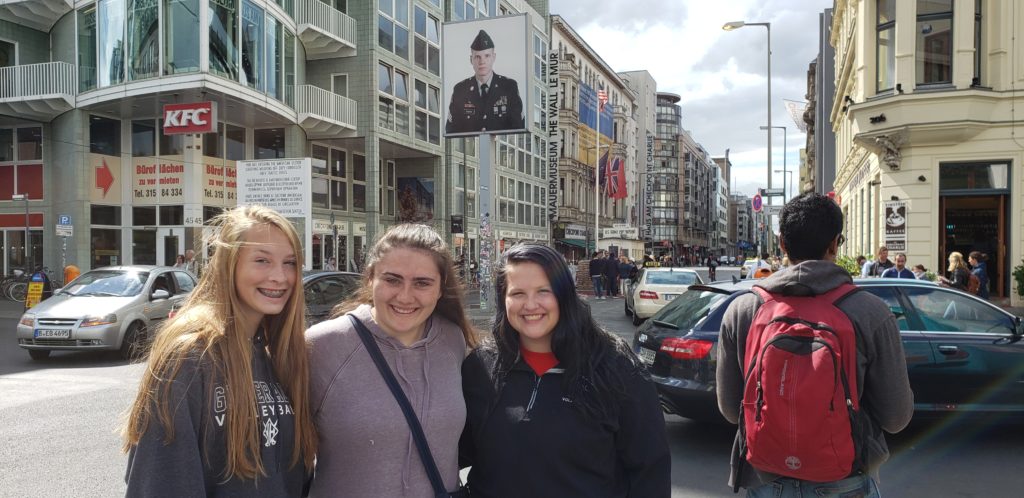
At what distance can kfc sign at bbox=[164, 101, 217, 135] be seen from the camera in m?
20.8

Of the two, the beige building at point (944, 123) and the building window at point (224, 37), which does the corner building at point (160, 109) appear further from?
the beige building at point (944, 123)

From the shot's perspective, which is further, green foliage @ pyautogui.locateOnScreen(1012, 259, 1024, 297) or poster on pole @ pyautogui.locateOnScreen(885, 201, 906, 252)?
poster on pole @ pyautogui.locateOnScreen(885, 201, 906, 252)

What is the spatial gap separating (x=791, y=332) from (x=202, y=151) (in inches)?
964

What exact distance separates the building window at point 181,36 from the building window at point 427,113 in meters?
12.7

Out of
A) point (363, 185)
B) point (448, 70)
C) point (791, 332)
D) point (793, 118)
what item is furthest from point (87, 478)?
point (793, 118)

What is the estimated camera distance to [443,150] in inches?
1351

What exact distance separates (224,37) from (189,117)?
267cm

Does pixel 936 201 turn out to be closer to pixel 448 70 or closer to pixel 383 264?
pixel 448 70

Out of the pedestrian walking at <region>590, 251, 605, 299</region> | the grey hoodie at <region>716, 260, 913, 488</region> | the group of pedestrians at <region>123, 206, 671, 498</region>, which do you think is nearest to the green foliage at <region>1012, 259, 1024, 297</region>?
the pedestrian walking at <region>590, 251, 605, 299</region>

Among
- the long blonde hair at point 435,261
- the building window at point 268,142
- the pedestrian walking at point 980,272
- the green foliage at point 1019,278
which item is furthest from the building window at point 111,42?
the green foliage at point 1019,278

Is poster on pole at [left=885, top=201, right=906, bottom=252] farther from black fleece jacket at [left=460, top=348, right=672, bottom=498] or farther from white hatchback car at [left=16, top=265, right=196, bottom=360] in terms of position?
black fleece jacket at [left=460, top=348, right=672, bottom=498]

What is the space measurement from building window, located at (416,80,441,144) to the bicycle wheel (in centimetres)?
1639

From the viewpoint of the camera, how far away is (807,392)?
238 cm

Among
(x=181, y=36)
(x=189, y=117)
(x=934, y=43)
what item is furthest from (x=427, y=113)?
(x=934, y=43)
